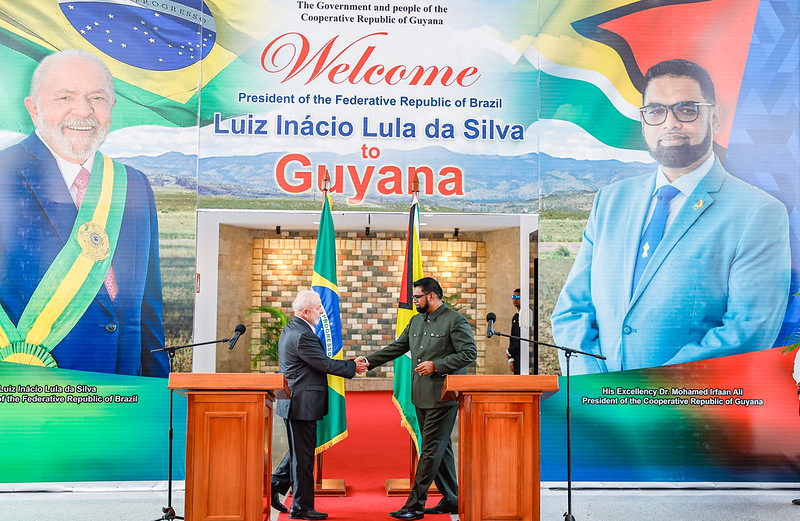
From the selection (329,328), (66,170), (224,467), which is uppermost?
(66,170)

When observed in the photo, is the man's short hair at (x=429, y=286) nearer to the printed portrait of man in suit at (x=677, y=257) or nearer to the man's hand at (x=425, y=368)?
the man's hand at (x=425, y=368)

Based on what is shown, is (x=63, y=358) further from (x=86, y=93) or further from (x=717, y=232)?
(x=717, y=232)

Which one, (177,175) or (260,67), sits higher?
(260,67)

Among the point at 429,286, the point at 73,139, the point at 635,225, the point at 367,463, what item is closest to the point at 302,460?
the point at 429,286

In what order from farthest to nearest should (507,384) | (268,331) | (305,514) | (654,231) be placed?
1. (268,331)
2. (654,231)
3. (305,514)
4. (507,384)

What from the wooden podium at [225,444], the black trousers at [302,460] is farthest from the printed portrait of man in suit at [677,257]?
the wooden podium at [225,444]

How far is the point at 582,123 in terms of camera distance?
240 inches

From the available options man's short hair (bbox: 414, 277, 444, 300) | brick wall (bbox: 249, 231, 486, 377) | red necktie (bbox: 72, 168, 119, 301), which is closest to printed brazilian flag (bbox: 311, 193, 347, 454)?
man's short hair (bbox: 414, 277, 444, 300)

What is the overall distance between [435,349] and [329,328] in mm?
978

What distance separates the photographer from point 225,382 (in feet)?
13.8

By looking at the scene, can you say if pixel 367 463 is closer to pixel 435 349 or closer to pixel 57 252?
pixel 435 349

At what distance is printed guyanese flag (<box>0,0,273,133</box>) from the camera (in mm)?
5793

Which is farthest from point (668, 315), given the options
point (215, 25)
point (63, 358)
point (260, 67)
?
point (63, 358)

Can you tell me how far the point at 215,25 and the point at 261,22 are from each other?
392 millimetres
